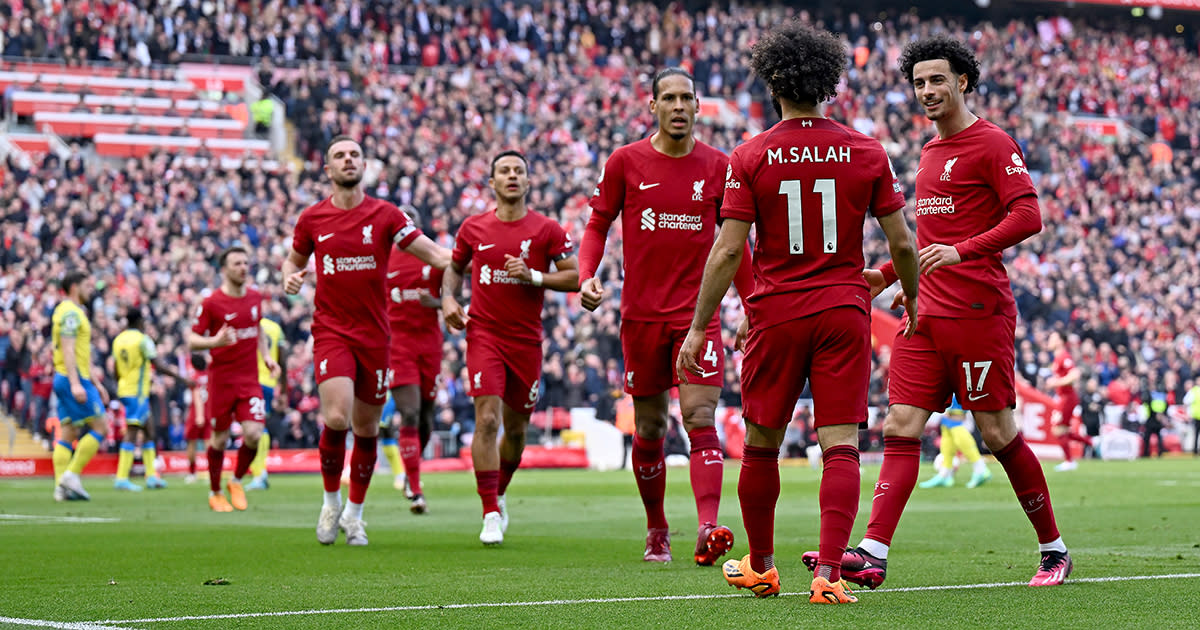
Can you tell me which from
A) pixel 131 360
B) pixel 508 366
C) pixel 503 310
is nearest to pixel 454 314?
pixel 503 310

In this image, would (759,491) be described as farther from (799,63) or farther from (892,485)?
(799,63)

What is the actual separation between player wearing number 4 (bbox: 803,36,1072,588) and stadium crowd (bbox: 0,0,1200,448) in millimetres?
A: 19225

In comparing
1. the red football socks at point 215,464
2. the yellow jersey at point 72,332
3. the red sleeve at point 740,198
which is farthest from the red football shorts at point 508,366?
the yellow jersey at point 72,332

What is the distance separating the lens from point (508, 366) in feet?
34.0

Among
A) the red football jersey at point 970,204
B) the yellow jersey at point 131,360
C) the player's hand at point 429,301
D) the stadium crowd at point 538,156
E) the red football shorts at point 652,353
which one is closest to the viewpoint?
the red football jersey at point 970,204

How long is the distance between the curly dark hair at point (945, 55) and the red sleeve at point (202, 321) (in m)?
9.08

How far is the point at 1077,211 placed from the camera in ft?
140

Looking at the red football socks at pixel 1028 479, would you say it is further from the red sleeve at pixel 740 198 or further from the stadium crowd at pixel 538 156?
the stadium crowd at pixel 538 156

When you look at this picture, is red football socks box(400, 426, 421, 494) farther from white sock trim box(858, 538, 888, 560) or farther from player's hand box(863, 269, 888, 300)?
player's hand box(863, 269, 888, 300)

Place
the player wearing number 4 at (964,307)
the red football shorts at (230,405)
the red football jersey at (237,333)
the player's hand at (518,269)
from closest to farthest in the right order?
the player wearing number 4 at (964,307) → the player's hand at (518,269) → the red football jersey at (237,333) → the red football shorts at (230,405)

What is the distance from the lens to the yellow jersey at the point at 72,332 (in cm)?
1659

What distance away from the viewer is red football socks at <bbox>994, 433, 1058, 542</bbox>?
7.34m

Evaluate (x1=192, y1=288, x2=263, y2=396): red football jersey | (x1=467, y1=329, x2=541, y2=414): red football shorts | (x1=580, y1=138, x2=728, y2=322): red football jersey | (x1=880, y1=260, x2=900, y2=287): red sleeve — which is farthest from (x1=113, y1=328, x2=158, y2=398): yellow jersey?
(x1=880, y1=260, x2=900, y2=287): red sleeve

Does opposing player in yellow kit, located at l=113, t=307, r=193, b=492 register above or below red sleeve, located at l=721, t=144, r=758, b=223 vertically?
below
